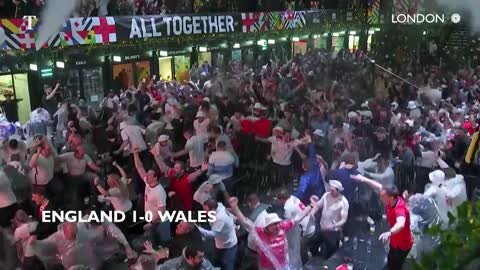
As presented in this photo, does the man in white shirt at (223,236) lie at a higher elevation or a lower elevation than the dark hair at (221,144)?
lower

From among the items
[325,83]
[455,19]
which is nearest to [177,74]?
[325,83]

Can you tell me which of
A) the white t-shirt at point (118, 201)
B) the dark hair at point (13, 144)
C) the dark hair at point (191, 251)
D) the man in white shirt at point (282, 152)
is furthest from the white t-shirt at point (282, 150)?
the dark hair at point (13, 144)

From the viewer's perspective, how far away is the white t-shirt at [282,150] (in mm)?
3812

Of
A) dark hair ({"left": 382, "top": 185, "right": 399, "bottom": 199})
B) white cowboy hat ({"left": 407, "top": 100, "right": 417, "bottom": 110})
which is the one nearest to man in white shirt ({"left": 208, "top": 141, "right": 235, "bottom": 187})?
dark hair ({"left": 382, "top": 185, "right": 399, "bottom": 199})

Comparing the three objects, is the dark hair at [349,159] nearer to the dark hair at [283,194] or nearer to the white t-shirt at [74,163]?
the dark hair at [283,194]

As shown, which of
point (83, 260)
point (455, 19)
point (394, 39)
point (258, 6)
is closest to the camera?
point (83, 260)

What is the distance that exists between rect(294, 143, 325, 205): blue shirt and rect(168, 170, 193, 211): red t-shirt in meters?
0.54

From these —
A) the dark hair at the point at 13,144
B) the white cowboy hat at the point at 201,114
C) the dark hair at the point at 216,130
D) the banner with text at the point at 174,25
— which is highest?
the banner with text at the point at 174,25

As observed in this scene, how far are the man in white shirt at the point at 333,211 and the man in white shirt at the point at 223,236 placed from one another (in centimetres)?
47

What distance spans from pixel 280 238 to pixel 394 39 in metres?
3.73

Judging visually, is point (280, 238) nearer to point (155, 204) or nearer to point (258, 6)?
point (155, 204)

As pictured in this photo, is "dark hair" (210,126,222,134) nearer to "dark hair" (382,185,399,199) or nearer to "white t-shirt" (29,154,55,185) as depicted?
"white t-shirt" (29,154,55,185)

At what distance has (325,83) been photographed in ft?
20.2

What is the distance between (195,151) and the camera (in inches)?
139
